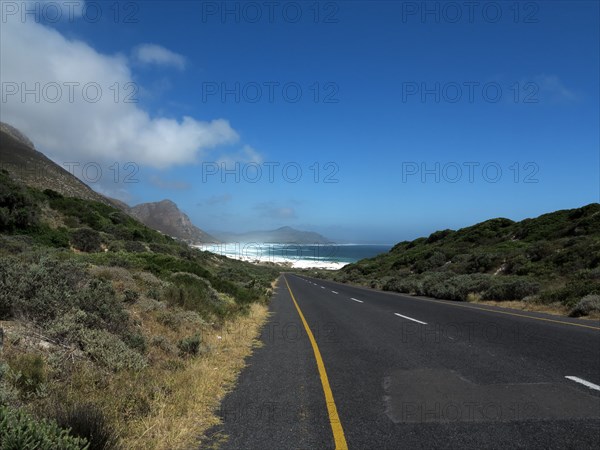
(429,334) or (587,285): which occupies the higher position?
(587,285)

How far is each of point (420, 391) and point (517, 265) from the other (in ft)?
90.1

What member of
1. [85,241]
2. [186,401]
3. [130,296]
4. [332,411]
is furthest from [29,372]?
[85,241]

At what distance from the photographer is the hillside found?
1981 centimetres

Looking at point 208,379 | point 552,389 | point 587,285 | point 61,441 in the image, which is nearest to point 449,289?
point 587,285

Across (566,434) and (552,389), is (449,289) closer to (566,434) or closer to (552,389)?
(552,389)

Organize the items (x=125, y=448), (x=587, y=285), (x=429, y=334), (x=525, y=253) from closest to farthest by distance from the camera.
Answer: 1. (x=125, y=448)
2. (x=429, y=334)
3. (x=587, y=285)
4. (x=525, y=253)

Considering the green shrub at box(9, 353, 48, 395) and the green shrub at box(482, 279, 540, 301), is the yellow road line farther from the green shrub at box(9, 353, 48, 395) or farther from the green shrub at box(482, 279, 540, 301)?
the green shrub at box(482, 279, 540, 301)

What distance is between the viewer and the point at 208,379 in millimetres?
6363

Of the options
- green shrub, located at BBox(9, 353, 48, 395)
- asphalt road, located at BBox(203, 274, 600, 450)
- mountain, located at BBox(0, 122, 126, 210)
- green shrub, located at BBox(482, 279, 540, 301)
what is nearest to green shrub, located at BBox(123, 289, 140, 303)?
asphalt road, located at BBox(203, 274, 600, 450)

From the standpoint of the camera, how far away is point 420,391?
6070 millimetres

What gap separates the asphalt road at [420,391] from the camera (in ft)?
14.7

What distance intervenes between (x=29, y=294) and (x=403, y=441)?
5984 mm

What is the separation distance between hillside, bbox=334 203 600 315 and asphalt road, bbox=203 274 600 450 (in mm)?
7887

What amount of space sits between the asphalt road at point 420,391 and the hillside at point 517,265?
789 cm
